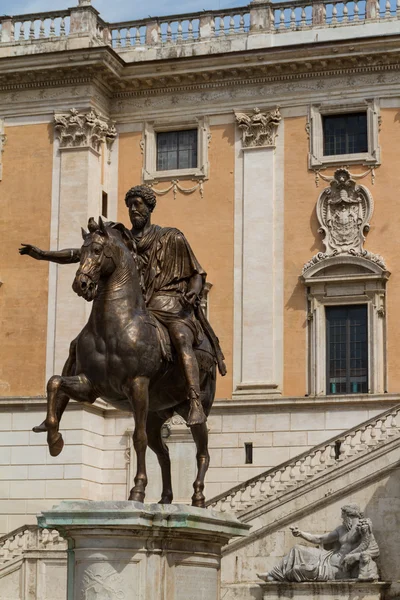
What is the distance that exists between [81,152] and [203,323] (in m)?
21.4

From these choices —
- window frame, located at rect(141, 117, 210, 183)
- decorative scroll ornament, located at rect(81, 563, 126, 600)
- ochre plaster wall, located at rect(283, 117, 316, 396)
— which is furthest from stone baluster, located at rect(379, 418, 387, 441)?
decorative scroll ornament, located at rect(81, 563, 126, 600)

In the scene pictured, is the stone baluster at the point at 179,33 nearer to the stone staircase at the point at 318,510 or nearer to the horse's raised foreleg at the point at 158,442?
the stone staircase at the point at 318,510

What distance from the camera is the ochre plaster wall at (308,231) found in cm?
3178

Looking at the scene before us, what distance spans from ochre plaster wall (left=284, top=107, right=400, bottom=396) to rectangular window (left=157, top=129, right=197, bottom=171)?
260cm

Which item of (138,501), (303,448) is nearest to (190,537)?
(138,501)

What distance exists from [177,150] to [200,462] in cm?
2242

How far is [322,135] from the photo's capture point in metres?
33.3

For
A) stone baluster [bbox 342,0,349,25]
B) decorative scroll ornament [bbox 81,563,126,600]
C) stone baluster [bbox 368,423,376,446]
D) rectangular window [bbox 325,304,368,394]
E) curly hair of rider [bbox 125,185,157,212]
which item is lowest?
decorative scroll ornament [bbox 81,563,126,600]

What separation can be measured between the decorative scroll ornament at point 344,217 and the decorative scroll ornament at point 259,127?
2.13m

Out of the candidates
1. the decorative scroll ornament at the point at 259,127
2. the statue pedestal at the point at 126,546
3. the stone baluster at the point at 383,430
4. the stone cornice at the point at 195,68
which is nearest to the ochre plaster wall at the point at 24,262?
the stone cornice at the point at 195,68

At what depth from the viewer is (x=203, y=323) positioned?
43.4 feet

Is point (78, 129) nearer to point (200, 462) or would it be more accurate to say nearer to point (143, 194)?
point (143, 194)

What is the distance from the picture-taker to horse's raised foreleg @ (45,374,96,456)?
40.0 ft

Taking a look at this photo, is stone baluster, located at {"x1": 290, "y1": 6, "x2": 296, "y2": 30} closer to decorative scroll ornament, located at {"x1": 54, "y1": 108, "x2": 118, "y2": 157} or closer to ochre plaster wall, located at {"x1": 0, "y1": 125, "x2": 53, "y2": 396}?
decorative scroll ornament, located at {"x1": 54, "y1": 108, "x2": 118, "y2": 157}
